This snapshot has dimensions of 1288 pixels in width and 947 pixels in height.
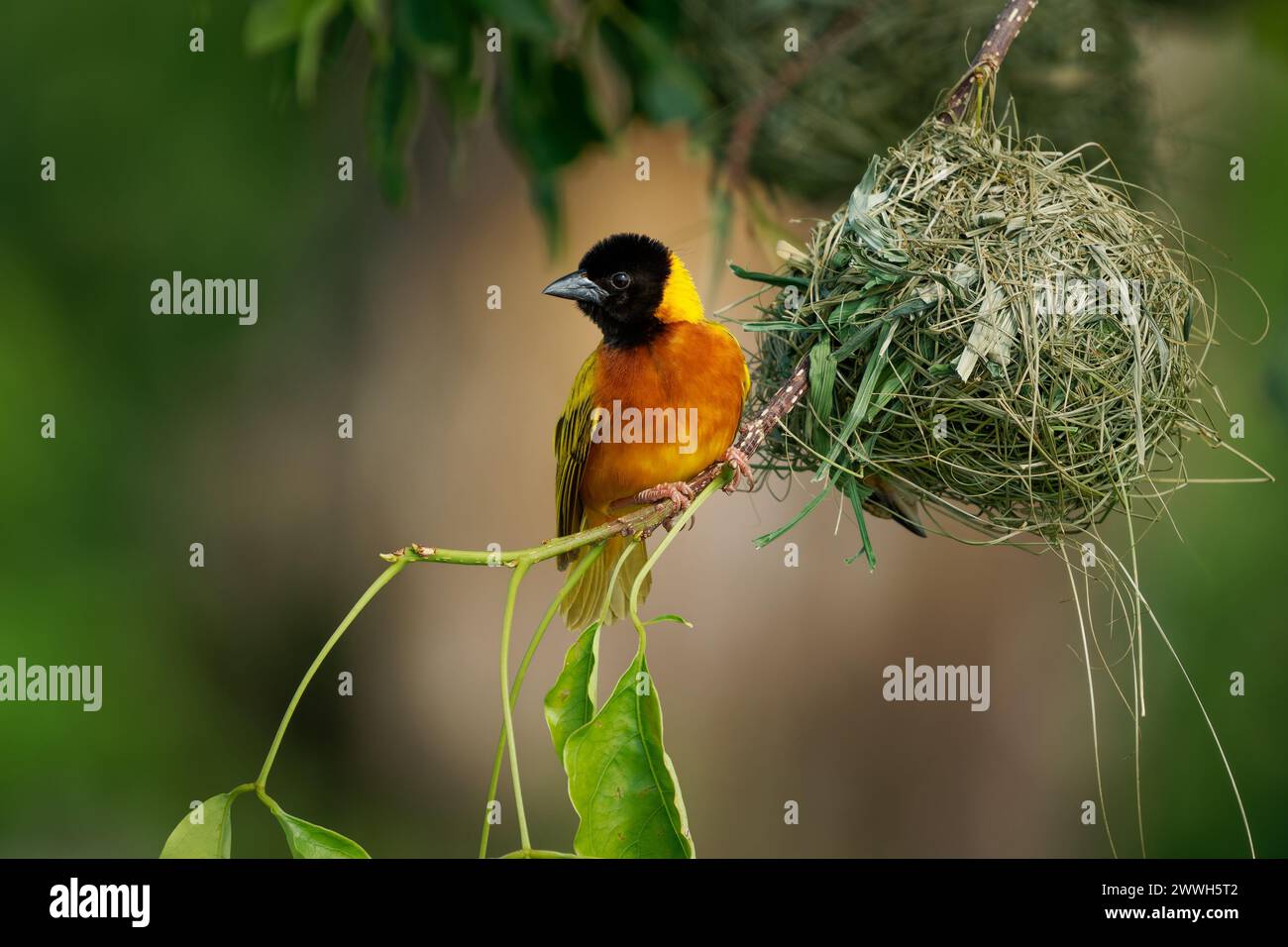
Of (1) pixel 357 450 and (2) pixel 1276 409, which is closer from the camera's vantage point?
(2) pixel 1276 409

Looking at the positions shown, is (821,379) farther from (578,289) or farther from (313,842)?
(313,842)

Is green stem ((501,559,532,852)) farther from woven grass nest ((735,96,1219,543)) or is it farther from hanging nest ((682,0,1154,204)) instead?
hanging nest ((682,0,1154,204))

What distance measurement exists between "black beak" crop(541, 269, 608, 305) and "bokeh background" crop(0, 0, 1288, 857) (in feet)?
4.25

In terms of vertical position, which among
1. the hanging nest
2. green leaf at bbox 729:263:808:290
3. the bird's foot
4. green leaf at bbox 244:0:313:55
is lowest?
the bird's foot

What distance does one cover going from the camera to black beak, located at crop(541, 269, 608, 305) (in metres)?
2.22

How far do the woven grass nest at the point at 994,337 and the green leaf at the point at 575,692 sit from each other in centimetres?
44

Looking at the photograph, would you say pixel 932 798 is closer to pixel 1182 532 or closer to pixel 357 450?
pixel 1182 532

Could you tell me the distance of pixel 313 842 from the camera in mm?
1462

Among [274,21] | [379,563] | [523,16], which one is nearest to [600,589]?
[523,16]

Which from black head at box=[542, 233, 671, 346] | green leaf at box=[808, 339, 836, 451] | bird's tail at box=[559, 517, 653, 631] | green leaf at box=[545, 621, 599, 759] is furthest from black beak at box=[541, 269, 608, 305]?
green leaf at box=[545, 621, 599, 759]

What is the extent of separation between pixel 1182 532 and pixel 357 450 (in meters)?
2.70

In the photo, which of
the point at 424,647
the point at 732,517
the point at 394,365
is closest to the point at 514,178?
the point at 394,365

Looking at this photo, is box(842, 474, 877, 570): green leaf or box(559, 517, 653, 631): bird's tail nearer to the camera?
box(842, 474, 877, 570): green leaf

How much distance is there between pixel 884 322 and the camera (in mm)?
1745
